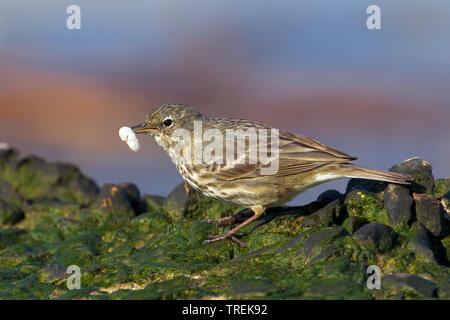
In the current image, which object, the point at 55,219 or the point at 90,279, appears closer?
the point at 90,279

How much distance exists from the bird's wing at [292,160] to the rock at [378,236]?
1.39 meters

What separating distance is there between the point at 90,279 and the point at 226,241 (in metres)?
1.39

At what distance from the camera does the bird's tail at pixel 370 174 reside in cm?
605

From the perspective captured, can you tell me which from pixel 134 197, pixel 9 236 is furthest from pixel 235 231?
pixel 9 236

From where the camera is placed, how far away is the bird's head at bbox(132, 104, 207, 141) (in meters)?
7.52

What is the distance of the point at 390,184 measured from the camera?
608 centimetres

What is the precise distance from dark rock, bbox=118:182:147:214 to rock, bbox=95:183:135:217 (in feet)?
0.39

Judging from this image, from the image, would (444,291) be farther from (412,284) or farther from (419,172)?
(419,172)

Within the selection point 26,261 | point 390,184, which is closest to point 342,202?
point 390,184

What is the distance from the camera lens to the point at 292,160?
21.9 feet

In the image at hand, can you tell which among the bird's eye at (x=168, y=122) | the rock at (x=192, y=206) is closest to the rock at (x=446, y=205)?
the rock at (x=192, y=206)

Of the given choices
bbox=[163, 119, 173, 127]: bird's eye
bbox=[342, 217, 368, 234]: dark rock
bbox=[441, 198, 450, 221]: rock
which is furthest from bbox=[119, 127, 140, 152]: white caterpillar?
bbox=[441, 198, 450, 221]: rock
